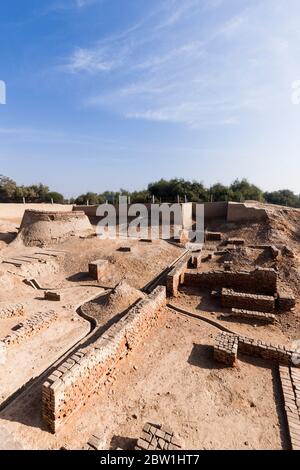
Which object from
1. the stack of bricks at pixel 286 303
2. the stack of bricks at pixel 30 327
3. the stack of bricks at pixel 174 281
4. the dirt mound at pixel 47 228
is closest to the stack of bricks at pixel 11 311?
the stack of bricks at pixel 30 327

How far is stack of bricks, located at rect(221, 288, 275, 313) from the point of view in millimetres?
7641

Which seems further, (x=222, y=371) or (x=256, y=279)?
(x=256, y=279)

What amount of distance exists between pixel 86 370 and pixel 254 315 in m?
4.97

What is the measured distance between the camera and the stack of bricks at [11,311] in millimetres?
7035

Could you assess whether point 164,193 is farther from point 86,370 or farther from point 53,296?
point 86,370

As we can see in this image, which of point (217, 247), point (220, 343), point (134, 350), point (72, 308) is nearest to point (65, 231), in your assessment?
point (72, 308)

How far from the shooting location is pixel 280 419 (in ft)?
13.1

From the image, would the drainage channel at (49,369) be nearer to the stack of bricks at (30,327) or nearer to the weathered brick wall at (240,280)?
the stack of bricks at (30,327)

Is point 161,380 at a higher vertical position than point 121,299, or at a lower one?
lower

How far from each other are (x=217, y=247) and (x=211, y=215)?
257 inches

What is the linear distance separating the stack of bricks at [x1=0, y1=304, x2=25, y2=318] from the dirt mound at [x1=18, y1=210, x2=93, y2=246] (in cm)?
753

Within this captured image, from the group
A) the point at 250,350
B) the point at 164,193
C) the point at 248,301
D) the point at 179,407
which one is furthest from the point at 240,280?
the point at 164,193

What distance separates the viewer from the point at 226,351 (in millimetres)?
5129

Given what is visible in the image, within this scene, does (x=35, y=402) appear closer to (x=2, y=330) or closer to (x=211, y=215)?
(x=2, y=330)
